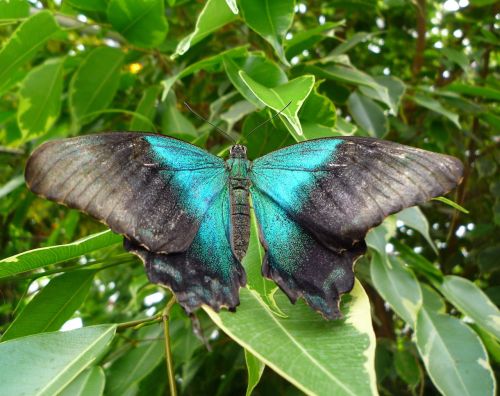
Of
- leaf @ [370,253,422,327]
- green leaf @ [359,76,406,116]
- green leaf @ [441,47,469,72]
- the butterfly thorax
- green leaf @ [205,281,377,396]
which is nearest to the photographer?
green leaf @ [205,281,377,396]

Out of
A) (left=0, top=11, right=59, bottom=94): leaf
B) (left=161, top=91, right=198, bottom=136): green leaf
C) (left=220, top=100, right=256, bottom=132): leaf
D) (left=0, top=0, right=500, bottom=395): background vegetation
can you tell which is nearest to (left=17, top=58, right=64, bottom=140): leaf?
(left=0, top=0, right=500, bottom=395): background vegetation

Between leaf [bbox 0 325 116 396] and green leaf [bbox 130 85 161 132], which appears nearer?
leaf [bbox 0 325 116 396]

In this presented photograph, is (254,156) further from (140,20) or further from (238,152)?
(140,20)

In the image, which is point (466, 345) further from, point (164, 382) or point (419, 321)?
point (164, 382)

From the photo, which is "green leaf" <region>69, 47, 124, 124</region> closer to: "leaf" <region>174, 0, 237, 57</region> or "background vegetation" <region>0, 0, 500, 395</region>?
"background vegetation" <region>0, 0, 500, 395</region>

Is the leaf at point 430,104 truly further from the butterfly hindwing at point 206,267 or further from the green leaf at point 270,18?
the butterfly hindwing at point 206,267

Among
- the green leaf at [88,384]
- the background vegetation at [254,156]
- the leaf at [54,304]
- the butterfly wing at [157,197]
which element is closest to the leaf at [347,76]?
the background vegetation at [254,156]

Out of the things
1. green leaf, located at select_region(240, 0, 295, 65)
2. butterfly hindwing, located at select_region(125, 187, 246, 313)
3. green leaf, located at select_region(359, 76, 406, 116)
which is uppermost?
green leaf, located at select_region(240, 0, 295, 65)

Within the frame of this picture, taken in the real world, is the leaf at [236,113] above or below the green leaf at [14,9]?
below
